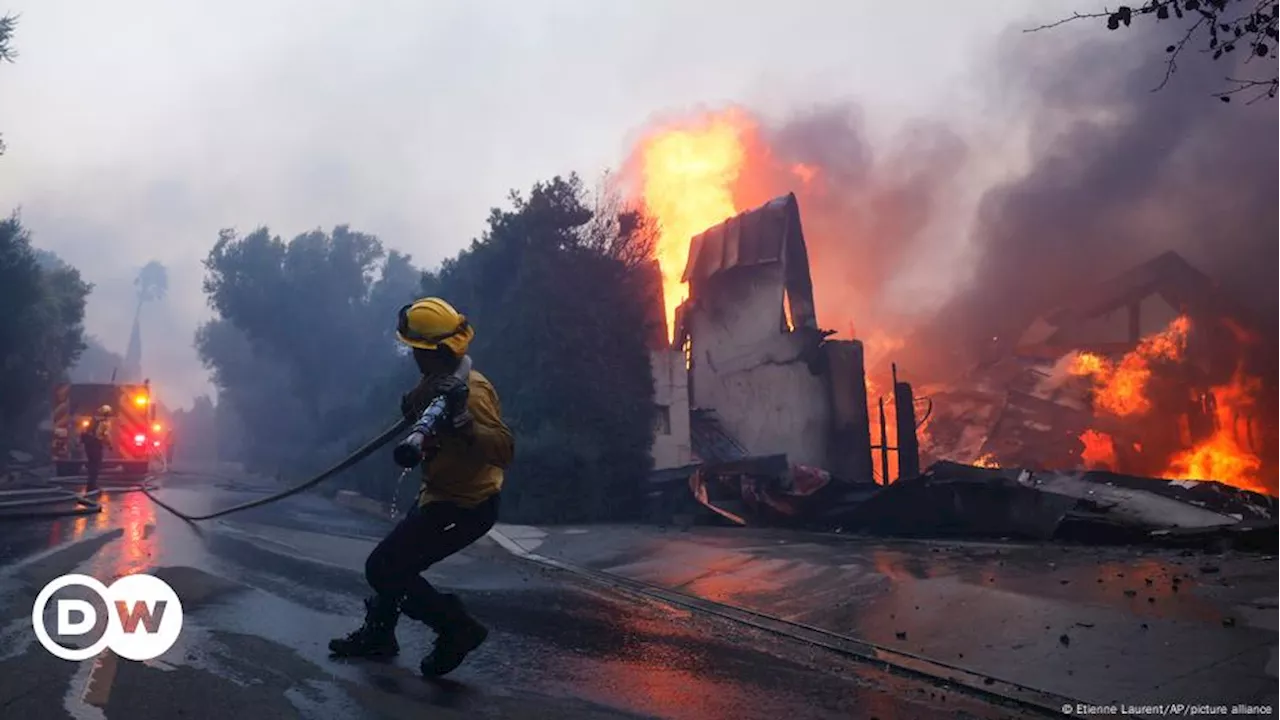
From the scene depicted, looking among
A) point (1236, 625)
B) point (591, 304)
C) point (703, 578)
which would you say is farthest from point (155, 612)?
point (591, 304)

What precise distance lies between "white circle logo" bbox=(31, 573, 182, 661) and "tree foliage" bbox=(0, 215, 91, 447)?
968 inches

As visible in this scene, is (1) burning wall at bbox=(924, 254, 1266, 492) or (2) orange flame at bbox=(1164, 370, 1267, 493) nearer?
(2) orange flame at bbox=(1164, 370, 1267, 493)

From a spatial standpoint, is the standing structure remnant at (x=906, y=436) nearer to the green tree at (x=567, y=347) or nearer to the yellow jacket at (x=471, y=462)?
the green tree at (x=567, y=347)

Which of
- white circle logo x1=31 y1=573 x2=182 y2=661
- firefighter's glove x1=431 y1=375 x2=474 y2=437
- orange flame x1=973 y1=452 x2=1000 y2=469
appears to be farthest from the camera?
orange flame x1=973 y1=452 x2=1000 y2=469

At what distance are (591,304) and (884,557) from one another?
373 inches

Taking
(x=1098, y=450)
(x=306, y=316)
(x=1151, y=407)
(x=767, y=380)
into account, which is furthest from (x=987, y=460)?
(x=306, y=316)

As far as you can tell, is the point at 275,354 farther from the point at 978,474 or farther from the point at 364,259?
the point at 978,474

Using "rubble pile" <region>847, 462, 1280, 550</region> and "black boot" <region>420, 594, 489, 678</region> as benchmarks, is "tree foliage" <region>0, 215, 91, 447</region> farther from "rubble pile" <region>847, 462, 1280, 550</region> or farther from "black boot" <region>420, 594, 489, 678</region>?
"black boot" <region>420, 594, 489, 678</region>

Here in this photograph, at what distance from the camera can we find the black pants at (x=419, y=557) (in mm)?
4945

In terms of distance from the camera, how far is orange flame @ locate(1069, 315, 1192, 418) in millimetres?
21609

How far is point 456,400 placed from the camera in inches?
185

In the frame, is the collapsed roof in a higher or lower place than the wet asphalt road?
higher

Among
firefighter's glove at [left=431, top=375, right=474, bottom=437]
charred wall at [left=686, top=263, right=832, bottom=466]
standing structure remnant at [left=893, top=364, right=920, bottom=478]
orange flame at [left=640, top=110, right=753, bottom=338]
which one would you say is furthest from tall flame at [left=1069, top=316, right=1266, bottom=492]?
firefighter's glove at [left=431, top=375, right=474, bottom=437]

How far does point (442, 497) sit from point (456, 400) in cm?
59
